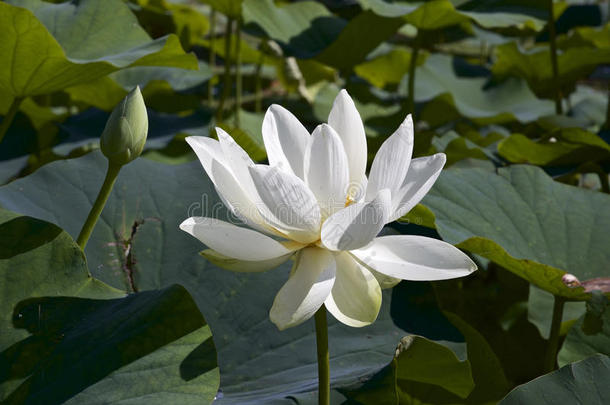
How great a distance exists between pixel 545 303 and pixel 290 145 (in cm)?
93

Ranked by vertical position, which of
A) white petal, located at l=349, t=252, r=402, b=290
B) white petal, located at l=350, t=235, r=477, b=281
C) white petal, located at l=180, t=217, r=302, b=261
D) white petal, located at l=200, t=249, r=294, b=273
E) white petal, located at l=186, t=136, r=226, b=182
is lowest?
white petal, located at l=349, t=252, r=402, b=290

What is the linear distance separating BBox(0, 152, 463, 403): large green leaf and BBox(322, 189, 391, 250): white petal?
0.34 m

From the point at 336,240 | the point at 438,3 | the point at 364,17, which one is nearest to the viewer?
the point at 336,240

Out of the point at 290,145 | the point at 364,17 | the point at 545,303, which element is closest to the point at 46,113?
the point at 364,17

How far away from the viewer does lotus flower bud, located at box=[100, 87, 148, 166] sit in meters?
0.93

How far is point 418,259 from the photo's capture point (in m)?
0.80

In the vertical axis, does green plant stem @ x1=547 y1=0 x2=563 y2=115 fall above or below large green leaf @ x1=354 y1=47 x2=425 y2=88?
above

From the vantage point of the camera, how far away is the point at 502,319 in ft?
6.43

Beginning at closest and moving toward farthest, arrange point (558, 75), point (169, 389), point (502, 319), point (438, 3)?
point (169, 389), point (502, 319), point (438, 3), point (558, 75)

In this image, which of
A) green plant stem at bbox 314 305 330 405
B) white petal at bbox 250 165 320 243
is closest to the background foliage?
green plant stem at bbox 314 305 330 405

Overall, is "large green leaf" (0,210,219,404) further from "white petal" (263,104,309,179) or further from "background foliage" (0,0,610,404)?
"white petal" (263,104,309,179)

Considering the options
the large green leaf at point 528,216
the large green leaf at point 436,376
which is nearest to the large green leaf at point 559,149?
the large green leaf at point 528,216

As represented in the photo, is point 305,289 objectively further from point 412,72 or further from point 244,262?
point 412,72

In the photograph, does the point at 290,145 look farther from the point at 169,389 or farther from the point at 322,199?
the point at 169,389
